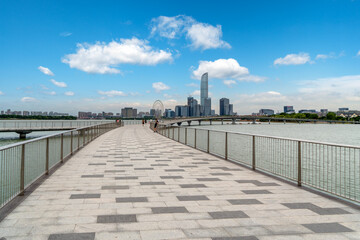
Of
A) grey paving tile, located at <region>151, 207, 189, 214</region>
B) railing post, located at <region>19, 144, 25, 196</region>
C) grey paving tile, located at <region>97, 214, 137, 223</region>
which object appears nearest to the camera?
grey paving tile, located at <region>97, 214, 137, 223</region>

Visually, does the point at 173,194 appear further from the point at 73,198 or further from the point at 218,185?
the point at 73,198

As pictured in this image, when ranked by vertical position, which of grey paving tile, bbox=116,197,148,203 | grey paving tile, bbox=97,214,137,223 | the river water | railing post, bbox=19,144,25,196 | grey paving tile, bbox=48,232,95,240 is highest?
railing post, bbox=19,144,25,196

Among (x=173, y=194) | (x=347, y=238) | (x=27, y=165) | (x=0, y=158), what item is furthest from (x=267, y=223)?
(x=27, y=165)

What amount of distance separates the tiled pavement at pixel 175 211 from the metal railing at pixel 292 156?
0.73 metres

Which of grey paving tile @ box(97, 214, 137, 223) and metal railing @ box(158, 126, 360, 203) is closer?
grey paving tile @ box(97, 214, 137, 223)

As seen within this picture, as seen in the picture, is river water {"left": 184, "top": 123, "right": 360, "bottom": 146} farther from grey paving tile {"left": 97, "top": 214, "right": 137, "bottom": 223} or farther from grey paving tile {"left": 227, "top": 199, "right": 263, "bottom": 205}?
grey paving tile {"left": 97, "top": 214, "right": 137, "bottom": 223}

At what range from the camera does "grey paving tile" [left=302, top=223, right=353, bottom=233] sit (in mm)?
3852

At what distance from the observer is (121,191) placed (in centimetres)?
600

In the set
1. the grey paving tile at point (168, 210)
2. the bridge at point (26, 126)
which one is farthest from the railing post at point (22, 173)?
the bridge at point (26, 126)

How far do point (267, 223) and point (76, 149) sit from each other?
11.2 m

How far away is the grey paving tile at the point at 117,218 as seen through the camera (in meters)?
4.12

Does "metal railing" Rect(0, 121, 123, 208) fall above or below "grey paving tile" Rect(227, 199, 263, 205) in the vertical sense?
above

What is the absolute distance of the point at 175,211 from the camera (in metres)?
4.63

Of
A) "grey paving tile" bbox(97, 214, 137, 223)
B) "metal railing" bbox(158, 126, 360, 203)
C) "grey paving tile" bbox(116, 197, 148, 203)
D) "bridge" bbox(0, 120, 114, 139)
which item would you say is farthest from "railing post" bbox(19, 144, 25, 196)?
"bridge" bbox(0, 120, 114, 139)
